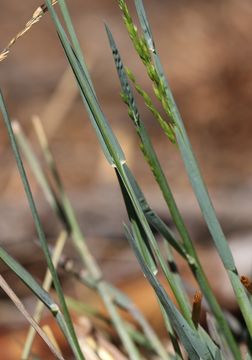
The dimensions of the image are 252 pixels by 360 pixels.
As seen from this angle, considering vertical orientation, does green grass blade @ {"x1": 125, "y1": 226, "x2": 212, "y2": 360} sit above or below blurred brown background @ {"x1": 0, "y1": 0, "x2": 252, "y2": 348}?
below

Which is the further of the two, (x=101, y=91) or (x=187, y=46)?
(x=187, y=46)

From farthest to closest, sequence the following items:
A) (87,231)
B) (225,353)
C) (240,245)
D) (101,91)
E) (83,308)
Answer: (101,91) → (87,231) → (240,245) → (83,308) → (225,353)

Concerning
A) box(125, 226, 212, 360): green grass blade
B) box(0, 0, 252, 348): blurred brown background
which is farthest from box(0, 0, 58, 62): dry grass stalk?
box(0, 0, 252, 348): blurred brown background

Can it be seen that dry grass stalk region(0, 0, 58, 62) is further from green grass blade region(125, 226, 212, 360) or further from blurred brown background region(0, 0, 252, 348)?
blurred brown background region(0, 0, 252, 348)

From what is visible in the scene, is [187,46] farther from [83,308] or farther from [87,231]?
[83,308]

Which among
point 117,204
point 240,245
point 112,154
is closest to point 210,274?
point 240,245

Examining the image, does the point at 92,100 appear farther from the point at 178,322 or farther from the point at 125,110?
the point at 125,110

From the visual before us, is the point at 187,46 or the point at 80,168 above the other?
the point at 187,46

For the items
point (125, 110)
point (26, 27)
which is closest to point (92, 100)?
point (26, 27)
